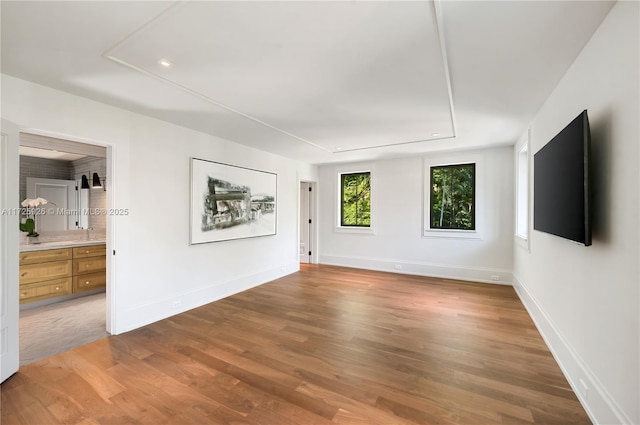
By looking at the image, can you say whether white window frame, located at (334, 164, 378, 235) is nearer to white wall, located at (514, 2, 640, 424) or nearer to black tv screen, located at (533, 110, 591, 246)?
black tv screen, located at (533, 110, 591, 246)

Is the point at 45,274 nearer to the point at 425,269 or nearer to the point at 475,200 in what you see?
the point at 425,269

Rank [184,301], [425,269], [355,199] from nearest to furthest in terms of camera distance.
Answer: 1. [184,301]
2. [425,269]
3. [355,199]

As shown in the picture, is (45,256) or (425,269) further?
(425,269)

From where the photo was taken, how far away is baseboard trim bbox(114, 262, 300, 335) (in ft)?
10.3

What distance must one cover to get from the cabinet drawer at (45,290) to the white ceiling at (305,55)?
9.67 feet

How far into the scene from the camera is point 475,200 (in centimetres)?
521

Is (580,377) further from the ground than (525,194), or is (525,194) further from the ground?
(525,194)

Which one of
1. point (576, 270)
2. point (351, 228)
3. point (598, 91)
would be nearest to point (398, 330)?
→ point (576, 270)

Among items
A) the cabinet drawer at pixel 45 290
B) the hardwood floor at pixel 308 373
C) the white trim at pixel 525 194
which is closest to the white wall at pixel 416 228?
the white trim at pixel 525 194

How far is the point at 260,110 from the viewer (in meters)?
3.09

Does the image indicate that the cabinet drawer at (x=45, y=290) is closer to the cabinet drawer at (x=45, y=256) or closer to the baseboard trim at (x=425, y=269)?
the cabinet drawer at (x=45, y=256)

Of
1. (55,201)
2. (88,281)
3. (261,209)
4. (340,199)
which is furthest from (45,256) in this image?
(340,199)

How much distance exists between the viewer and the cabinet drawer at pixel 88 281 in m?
4.15

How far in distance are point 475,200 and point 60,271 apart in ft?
23.2
